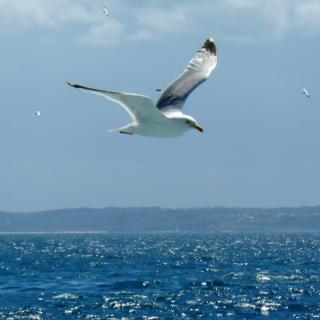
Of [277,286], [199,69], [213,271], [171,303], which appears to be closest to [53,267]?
[213,271]

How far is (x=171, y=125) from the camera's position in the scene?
17.7 metres

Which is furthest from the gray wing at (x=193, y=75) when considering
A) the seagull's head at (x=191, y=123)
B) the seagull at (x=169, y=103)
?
the seagull's head at (x=191, y=123)

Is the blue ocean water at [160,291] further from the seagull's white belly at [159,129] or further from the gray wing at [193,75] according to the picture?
the seagull's white belly at [159,129]

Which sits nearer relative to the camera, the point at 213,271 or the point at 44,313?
the point at 44,313

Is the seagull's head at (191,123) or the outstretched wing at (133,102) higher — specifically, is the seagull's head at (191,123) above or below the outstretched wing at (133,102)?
below

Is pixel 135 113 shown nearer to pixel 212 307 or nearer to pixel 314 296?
pixel 212 307

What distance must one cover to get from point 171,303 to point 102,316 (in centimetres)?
780

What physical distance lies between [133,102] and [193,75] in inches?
200

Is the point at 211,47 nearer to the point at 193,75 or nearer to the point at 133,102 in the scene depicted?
the point at 193,75

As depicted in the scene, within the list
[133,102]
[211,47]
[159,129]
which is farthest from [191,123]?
[211,47]

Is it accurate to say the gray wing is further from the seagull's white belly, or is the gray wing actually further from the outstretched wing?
the outstretched wing

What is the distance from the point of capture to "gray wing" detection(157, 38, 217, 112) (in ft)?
67.4

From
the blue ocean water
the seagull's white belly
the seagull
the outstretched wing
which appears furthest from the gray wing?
the blue ocean water

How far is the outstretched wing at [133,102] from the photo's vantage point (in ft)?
50.6
